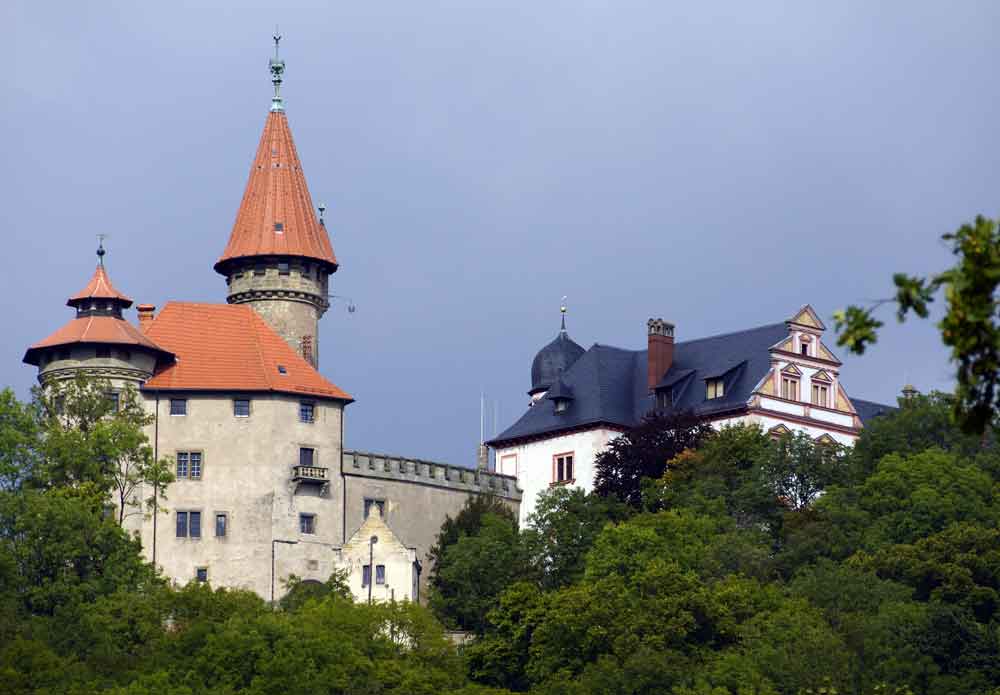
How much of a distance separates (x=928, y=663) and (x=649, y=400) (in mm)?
25400

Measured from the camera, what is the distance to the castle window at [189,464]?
7962 centimetres

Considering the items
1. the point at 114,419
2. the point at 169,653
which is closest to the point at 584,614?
the point at 169,653

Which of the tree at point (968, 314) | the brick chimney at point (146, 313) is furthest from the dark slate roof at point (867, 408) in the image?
the tree at point (968, 314)

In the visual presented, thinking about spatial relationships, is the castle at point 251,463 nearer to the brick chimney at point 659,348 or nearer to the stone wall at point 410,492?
the stone wall at point 410,492

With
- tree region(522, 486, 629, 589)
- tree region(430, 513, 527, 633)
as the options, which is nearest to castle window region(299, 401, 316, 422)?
tree region(430, 513, 527, 633)

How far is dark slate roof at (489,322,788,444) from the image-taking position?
8831 cm

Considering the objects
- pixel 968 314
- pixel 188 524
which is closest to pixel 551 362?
pixel 188 524

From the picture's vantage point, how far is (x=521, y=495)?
294ft

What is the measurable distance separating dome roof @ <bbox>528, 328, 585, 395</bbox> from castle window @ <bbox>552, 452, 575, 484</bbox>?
38.9 ft

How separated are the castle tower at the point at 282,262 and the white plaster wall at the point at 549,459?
9366mm

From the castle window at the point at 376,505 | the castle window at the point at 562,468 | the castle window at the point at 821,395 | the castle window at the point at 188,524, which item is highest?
the castle window at the point at 821,395

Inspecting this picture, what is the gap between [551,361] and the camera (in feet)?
335

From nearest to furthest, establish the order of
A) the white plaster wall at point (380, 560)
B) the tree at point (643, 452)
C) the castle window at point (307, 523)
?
the white plaster wall at point (380, 560) → the castle window at point (307, 523) → the tree at point (643, 452)

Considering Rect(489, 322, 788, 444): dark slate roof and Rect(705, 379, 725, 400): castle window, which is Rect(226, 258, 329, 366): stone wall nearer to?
Rect(489, 322, 788, 444): dark slate roof
